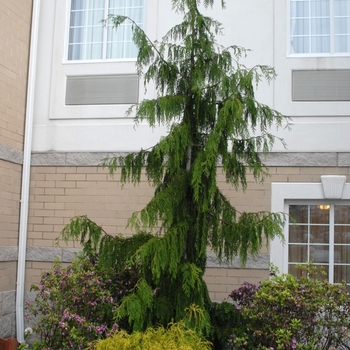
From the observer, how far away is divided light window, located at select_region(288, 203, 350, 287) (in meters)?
8.34

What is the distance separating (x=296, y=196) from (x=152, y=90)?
2.90 metres

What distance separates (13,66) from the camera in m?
8.79

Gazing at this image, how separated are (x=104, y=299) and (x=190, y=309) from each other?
141 cm

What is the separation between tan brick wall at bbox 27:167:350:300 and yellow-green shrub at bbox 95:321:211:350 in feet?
11.0

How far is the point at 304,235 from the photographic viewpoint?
27.8ft

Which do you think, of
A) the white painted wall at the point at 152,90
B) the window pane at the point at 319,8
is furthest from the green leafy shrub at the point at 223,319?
the window pane at the point at 319,8

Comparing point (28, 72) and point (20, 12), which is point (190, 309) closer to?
point (28, 72)

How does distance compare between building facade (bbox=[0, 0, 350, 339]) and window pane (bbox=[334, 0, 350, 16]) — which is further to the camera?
window pane (bbox=[334, 0, 350, 16])

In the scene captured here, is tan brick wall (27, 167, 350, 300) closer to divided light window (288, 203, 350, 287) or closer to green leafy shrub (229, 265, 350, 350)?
divided light window (288, 203, 350, 287)

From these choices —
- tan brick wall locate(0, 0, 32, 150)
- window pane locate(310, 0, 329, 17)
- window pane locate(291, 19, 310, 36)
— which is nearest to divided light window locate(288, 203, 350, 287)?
window pane locate(291, 19, 310, 36)

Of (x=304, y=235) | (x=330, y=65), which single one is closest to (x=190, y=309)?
(x=304, y=235)

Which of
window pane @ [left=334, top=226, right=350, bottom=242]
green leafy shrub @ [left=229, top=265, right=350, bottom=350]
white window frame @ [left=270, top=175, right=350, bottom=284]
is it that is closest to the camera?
green leafy shrub @ [left=229, top=265, right=350, bottom=350]

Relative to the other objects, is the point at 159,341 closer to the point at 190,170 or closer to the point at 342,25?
the point at 190,170

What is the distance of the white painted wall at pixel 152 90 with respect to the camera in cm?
845
